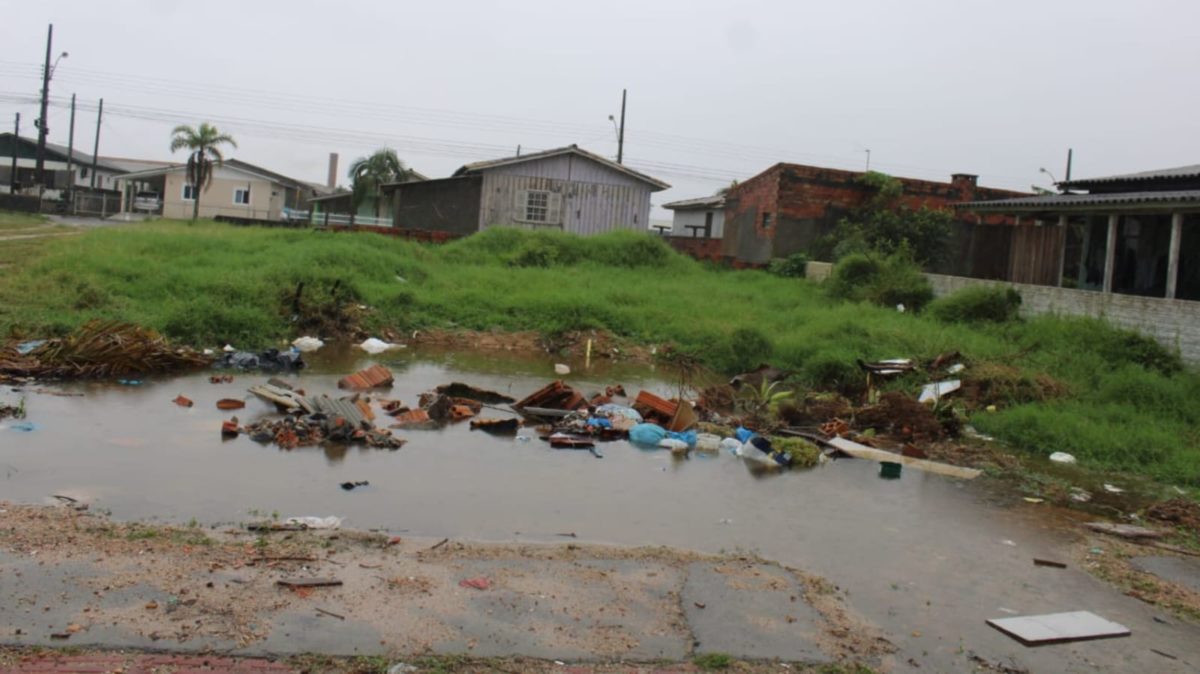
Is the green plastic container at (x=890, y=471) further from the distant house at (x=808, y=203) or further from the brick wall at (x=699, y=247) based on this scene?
the brick wall at (x=699, y=247)

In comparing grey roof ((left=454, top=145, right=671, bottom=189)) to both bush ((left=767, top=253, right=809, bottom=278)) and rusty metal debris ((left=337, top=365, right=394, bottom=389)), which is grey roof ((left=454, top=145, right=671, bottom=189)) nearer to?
bush ((left=767, top=253, right=809, bottom=278))

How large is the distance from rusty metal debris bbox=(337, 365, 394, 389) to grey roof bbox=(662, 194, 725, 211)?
70.3ft

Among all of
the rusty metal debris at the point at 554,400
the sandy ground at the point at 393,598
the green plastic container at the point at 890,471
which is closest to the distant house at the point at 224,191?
the rusty metal debris at the point at 554,400

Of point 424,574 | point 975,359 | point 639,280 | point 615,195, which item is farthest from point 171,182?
point 424,574

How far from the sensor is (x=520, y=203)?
27062 mm

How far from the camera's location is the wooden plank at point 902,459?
9148 mm

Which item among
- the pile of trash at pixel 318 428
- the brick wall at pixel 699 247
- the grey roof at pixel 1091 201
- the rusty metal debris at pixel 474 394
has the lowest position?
the pile of trash at pixel 318 428

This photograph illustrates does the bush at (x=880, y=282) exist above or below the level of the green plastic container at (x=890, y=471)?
above

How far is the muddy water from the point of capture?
19.3ft

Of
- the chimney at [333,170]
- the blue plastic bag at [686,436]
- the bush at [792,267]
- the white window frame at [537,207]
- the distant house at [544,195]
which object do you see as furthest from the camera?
the chimney at [333,170]

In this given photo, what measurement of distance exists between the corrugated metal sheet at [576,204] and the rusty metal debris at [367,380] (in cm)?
1472

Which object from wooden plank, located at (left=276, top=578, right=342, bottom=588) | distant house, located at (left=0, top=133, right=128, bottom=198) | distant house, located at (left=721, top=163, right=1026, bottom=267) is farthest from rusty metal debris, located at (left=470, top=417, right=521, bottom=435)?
distant house, located at (left=0, top=133, right=128, bottom=198)

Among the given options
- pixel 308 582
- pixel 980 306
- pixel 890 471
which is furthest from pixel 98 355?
pixel 980 306

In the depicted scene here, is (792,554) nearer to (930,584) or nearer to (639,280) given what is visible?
(930,584)
